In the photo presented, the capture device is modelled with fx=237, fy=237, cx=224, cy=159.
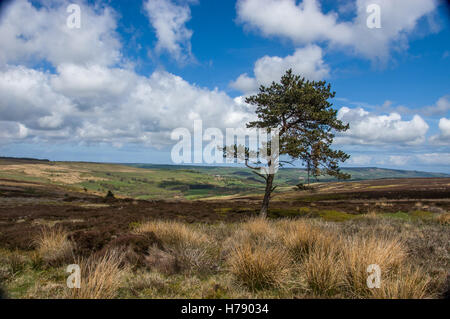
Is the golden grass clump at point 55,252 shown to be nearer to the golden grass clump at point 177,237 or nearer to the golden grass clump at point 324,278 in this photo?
the golden grass clump at point 177,237

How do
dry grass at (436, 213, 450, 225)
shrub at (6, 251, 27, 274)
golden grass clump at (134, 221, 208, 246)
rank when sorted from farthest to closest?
dry grass at (436, 213, 450, 225)
golden grass clump at (134, 221, 208, 246)
shrub at (6, 251, 27, 274)

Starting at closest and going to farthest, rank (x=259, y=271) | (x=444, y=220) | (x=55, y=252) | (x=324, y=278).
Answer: (x=324, y=278)
(x=259, y=271)
(x=55, y=252)
(x=444, y=220)

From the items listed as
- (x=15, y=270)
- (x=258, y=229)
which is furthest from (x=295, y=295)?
(x=15, y=270)

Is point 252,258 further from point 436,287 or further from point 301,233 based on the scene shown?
point 436,287

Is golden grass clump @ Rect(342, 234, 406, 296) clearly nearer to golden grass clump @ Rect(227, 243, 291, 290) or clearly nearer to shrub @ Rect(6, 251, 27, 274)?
golden grass clump @ Rect(227, 243, 291, 290)

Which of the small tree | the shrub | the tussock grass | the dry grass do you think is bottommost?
the dry grass

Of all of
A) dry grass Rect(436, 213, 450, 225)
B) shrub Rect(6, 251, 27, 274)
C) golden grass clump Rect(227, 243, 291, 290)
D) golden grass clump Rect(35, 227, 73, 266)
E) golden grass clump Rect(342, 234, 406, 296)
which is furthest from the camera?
dry grass Rect(436, 213, 450, 225)

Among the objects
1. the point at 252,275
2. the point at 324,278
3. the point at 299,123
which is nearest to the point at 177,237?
the point at 252,275

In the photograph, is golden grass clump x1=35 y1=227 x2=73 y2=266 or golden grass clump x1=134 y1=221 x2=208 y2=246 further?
golden grass clump x1=134 y1=221 x2=208 y2=246

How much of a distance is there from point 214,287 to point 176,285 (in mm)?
892

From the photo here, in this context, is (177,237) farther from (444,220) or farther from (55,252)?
(444,220)

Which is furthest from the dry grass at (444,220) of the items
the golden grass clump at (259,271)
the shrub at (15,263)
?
the shrub at (15,263)

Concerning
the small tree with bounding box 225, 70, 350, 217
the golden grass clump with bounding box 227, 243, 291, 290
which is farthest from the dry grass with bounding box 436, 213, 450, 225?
the golden grass clump with bounding box 227, 243, 291, 290
